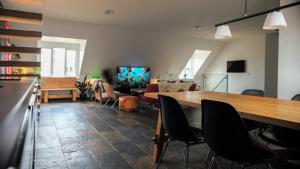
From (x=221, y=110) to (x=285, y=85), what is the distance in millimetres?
2818

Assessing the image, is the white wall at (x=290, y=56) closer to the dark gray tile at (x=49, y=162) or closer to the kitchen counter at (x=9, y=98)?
the dark gray tile at (x=49, y=162)

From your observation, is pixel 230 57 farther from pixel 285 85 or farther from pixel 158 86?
pixel 285 85

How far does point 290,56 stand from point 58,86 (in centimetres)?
653

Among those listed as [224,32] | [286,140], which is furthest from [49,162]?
[224,32]

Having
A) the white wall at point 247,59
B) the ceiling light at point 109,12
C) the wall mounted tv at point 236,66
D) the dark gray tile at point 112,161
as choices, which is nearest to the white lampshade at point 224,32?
the dark gray tile at point 112,161

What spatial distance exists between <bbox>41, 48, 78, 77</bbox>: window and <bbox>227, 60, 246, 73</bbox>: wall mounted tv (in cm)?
600

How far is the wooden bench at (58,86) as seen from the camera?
7.14 meters

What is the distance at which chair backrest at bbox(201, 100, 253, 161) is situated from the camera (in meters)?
1.50

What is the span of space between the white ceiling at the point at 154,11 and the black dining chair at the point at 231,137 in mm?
3284

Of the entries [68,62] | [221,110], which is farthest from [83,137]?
[68,62]

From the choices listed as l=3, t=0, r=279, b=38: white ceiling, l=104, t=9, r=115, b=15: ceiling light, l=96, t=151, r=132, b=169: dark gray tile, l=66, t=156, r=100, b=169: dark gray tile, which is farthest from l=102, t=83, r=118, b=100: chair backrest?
l=66, t=156, r=100, b=169: dark gray tile

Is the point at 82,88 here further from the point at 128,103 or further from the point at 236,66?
the point at 236,66

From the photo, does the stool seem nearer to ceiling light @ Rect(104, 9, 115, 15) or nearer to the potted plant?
ceiling light @ Rect(104, 9, 115, 15)

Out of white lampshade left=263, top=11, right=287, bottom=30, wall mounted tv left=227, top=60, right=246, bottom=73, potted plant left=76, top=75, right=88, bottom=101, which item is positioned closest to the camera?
white lampshade left=263, top=11, right=287, bottom=30
